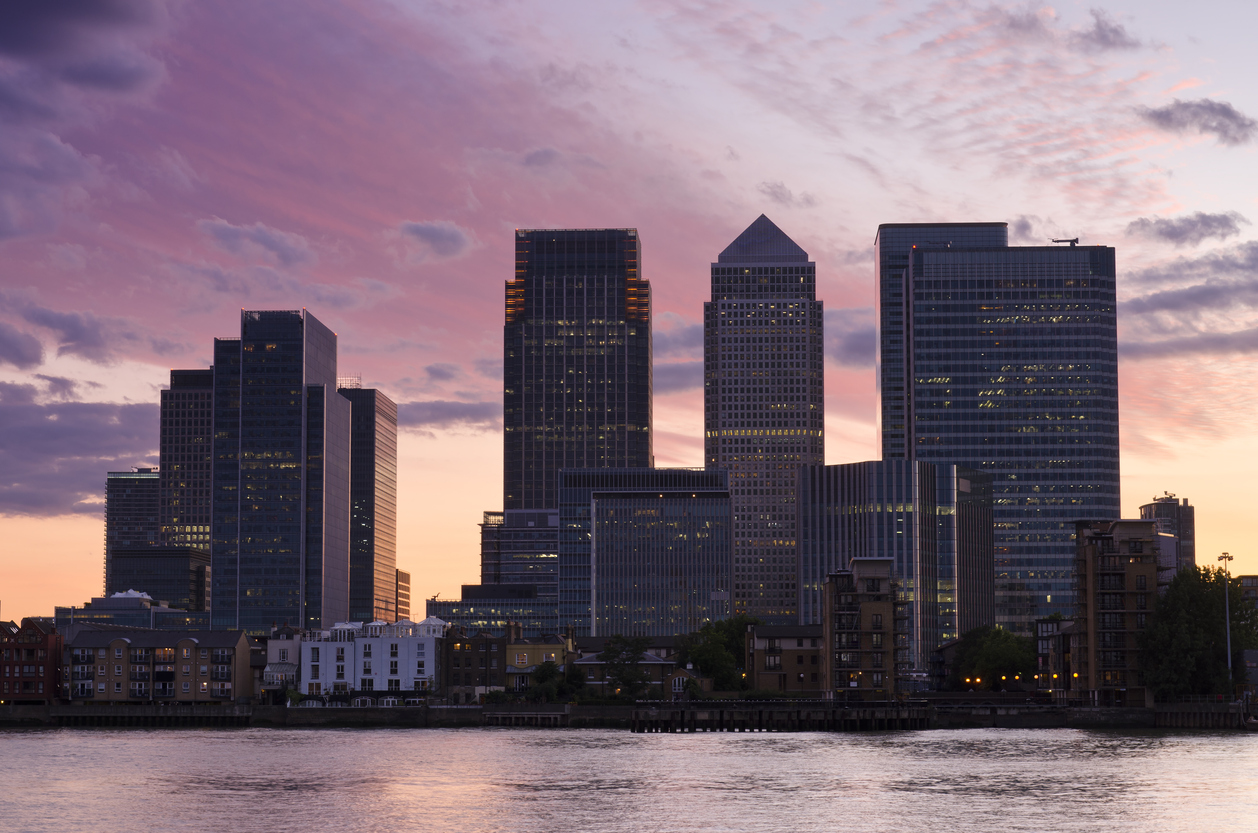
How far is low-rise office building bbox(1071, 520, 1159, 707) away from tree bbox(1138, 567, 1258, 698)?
5.24m

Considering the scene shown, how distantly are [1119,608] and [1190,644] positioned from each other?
15325mm

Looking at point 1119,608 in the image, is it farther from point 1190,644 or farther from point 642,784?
point 642,784

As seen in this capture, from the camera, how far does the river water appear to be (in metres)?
91.4

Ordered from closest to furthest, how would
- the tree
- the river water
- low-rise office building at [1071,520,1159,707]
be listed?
the river water
the tree
low-rise office building at [1071,520,1159,707]

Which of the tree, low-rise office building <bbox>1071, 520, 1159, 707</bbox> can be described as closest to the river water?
the tree

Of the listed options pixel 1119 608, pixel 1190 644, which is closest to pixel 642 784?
pixel 1190 644

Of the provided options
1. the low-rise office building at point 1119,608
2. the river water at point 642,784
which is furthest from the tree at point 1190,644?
the river water at point 642,784

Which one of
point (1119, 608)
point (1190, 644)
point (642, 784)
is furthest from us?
point (1119, 608)

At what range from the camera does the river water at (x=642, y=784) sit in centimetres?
9138

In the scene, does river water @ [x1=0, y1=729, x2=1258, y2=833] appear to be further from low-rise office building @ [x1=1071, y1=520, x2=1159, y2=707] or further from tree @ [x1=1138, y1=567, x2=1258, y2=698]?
low-rise office building @ [x1=1071, y1=520, x2=1159, y2=707]

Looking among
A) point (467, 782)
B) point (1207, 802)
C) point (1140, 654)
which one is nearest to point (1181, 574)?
point (1140, 654)

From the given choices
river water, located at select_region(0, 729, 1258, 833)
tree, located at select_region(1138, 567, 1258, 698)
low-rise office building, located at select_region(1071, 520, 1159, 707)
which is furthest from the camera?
low-rise office building, located at select_region(1071, 520, 1159, 707)

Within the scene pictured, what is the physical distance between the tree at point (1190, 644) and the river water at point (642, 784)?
14.5 metres

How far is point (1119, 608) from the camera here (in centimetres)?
19088
